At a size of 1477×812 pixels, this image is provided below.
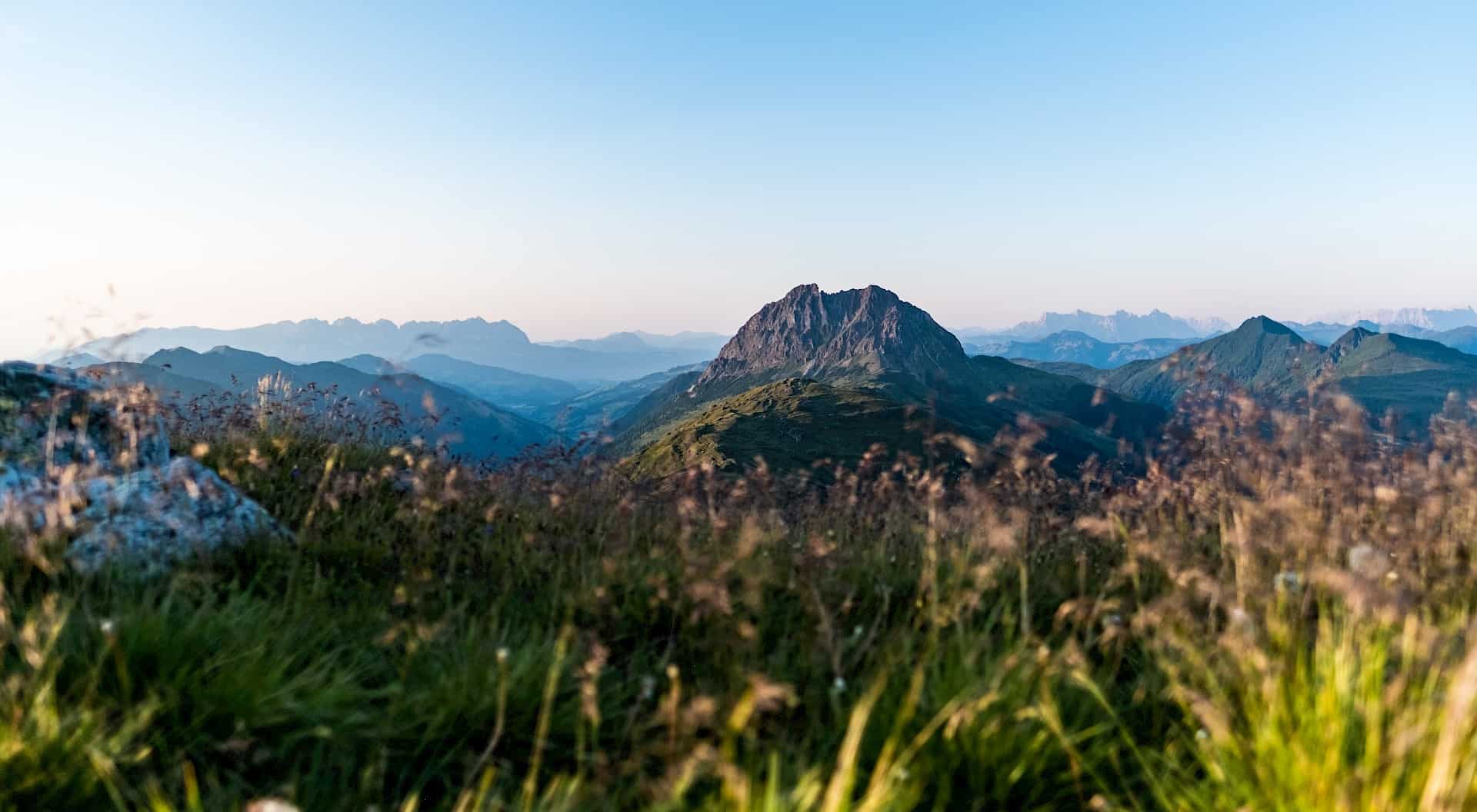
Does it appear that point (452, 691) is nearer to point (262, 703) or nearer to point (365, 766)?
point (365, 766)

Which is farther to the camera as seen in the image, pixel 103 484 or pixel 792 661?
pixel 103 484

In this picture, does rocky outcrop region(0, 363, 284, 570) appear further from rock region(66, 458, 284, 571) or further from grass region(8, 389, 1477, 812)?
grass region(8, 389, 1477, 812)

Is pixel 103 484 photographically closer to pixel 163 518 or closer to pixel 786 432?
pixel 163 518

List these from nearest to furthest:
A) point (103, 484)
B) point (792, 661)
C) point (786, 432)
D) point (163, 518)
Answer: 1. point (792, 661)
2. point (163, 518)
3. point (103, 484)
4. point (786, 432)

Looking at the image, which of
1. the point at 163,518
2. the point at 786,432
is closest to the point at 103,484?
the point at 163,518

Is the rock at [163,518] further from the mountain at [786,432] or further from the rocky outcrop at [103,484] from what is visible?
the mountain at [786,432]

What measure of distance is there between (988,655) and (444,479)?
4.95 m

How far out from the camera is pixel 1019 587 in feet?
17.4

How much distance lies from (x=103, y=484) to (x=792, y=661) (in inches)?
216

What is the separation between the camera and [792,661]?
4211 mm

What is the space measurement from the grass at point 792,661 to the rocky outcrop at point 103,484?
343 millimetres

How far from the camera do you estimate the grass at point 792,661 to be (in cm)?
278

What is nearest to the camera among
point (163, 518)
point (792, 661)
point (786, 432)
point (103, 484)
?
point (792, 661)

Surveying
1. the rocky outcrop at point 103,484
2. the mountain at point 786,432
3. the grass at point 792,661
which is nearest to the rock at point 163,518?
the rocky outcrop at point 103,484
